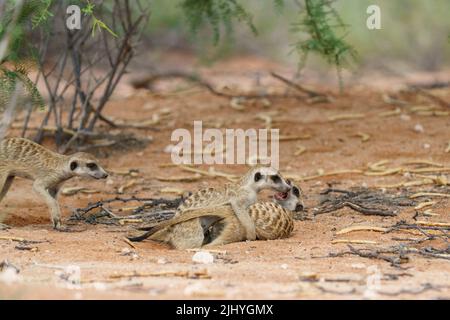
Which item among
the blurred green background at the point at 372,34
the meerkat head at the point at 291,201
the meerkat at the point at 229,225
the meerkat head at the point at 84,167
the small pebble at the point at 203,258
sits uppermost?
the blurred green background at the point at 372,34

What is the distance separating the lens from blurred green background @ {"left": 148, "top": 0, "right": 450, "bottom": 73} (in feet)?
46.9

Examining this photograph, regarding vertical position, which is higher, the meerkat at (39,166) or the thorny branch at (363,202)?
the meerkat at (39,166)

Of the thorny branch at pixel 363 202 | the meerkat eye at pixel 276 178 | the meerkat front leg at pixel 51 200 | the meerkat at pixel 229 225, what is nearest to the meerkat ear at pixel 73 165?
the meerkat front leg at pixel 51 200

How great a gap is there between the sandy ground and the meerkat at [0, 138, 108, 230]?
0.94ft

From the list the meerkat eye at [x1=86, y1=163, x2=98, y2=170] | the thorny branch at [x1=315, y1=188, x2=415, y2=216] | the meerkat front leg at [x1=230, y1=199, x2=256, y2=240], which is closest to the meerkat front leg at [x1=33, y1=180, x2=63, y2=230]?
the meerkat eye at [x1=86, y1=163, x2=98, y2=170]

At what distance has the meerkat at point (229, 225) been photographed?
17.5 feet

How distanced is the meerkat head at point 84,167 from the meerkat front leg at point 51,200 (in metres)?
0.23

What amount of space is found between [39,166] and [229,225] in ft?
5.05

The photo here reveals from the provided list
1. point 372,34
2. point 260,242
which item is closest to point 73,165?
point 260,242

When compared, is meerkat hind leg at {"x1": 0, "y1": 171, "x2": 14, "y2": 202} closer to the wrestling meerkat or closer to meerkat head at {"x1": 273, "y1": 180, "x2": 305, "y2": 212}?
the wrestling meerkat

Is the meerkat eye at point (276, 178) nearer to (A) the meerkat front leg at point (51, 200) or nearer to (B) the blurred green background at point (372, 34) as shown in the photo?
(A) the meerkat front leg at point (51, 200)

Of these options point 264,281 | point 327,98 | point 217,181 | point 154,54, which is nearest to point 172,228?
point 264,281

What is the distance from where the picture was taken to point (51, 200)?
5.92 metres
